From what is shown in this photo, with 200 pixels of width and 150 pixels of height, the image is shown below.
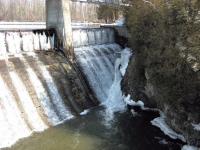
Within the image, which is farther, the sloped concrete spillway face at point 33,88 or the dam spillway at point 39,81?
the dam spillway at point 39,81

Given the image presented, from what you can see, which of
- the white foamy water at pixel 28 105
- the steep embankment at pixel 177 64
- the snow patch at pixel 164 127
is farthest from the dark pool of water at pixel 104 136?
the steep embankment at pixel 177 64

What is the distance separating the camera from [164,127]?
17.1m

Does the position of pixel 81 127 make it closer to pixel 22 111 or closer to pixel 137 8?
pixel 22 111

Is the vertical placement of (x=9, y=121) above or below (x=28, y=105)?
below

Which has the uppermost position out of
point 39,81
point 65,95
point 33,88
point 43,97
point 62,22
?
point 62,22

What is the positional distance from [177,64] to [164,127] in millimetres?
3663

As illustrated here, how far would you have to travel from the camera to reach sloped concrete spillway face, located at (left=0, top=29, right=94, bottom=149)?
55.8ft

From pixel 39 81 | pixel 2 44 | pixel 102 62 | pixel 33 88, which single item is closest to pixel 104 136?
pixel 33 88

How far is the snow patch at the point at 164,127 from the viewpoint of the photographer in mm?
15791

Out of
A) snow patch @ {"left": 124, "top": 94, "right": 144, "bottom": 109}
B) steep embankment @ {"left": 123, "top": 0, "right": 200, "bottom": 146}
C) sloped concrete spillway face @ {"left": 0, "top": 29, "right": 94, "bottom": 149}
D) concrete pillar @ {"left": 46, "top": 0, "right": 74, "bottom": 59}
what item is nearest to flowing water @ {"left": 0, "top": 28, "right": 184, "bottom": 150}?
sloped concrete spillway face @ {"left": 0, "top": 29, "right": 94, "bottom": 149}

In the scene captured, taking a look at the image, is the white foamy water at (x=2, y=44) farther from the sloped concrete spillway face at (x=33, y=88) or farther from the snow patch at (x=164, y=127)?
the snow patch at (x=164, y=127)

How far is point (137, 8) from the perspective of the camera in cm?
2150

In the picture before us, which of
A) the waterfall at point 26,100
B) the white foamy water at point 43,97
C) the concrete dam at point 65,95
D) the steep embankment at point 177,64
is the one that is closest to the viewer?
the steep embankment at point 177,64

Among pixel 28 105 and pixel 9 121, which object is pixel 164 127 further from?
pixel 9 121
